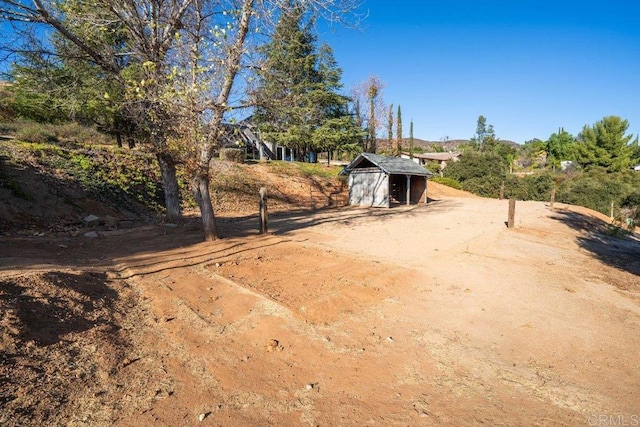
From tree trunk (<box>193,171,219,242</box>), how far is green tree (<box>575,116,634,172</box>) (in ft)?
169

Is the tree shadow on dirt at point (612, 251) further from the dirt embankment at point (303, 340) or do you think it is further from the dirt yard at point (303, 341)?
the dirt yard at point (303, 341)

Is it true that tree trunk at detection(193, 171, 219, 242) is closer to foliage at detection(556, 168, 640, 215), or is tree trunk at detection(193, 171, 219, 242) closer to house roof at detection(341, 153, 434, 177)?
house roof at detection(341, 153, 434, 177)

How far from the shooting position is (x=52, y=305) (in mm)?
3645

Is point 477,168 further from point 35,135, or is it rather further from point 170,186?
point 35,135

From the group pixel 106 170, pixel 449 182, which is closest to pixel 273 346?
pixel 106 170

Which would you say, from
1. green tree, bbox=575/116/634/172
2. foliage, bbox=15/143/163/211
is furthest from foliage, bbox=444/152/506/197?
foliage, bbox=15/143/163/211

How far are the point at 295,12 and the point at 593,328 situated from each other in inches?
329

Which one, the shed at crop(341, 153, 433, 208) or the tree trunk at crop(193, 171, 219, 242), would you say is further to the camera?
the shed at crop(341, 153, 433, 208)

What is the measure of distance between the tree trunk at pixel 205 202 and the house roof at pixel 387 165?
554 inches

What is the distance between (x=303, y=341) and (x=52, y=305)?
112 inches

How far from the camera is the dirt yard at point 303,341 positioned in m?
2.65

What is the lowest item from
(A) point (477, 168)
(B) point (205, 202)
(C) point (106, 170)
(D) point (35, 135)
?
(B) point (205, 202)

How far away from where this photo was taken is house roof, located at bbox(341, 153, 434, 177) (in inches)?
816

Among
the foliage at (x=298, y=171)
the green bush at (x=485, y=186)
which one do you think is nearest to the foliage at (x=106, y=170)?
the foliage at (x=298, y=171)
